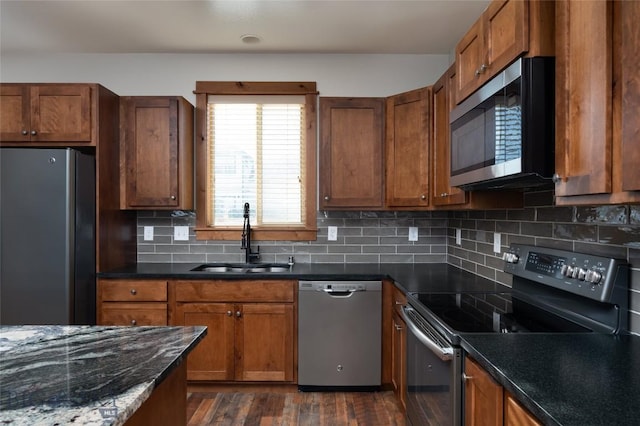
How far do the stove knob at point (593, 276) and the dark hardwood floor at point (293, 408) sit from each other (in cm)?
147

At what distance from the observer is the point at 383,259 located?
126 inches

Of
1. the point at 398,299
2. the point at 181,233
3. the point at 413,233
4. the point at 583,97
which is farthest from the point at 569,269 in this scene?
the point at 181,233

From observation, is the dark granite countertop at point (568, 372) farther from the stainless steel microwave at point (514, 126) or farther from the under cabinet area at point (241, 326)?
the under cabinet area at point (241, 326)

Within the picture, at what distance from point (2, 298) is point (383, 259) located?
8.83ft

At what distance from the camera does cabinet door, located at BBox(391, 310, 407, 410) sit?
2217mm

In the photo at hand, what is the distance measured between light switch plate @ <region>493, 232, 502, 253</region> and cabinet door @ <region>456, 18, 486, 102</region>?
0.90m

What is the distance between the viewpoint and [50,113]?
2.67 metres

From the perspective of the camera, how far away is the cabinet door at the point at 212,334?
266cm

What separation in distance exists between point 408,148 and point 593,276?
1.63m

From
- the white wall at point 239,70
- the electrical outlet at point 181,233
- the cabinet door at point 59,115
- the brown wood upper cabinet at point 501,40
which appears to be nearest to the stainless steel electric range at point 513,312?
the brown wood upper cabinet at point 501,40

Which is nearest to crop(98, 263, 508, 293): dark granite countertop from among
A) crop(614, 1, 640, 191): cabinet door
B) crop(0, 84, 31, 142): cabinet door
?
crop(0, 84, 31, 142): cabinet door

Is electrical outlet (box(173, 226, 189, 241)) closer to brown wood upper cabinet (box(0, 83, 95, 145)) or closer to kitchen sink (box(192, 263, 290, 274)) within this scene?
kitchen sink (box(192, 263, 290, 274))

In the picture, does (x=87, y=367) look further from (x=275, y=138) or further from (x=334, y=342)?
(x=275, y=138)

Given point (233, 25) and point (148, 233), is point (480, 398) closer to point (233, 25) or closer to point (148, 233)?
point (233, 25)
